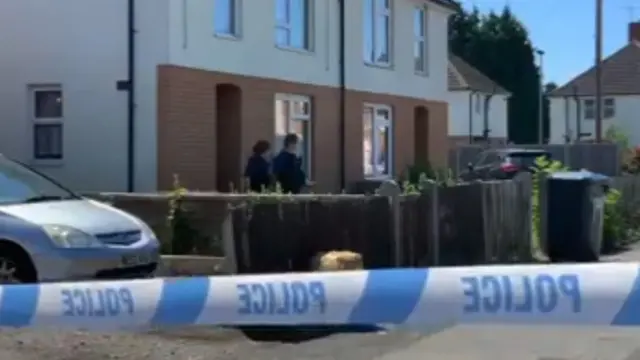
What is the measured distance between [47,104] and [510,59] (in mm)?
67164

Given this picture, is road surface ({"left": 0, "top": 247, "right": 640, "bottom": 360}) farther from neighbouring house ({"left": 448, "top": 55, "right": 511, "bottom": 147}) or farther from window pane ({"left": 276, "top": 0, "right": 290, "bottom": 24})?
neighbouring house ({"left": 448, "top": 55, "right": 511, "bottom": 147})

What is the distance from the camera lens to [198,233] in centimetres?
1509

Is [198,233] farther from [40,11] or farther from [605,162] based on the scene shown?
[605,162]

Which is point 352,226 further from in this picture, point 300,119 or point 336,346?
point 300,119

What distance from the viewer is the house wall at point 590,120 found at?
2768 inches

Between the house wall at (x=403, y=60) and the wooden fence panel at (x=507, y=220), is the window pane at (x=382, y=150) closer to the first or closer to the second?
the house wall at (x=403, y=60)

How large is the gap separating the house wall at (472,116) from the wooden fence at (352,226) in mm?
42005

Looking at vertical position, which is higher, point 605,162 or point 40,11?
point 40,11

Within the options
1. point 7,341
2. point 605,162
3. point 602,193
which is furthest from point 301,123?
point 605,162

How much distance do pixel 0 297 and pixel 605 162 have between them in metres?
31.8

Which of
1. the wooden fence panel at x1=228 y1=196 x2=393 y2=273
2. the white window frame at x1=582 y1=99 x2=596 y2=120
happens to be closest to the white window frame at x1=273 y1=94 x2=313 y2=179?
the wooden fence panel at x1=228 y1=196 x2=393 y2=273

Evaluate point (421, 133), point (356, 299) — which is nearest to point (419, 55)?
point (421, 133)

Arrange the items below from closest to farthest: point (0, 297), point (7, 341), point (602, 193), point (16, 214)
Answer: point (0, 297) → point (7, 341) → point (16, 214) → point (602, 193)

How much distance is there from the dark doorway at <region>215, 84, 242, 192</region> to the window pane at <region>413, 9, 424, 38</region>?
848 cm
